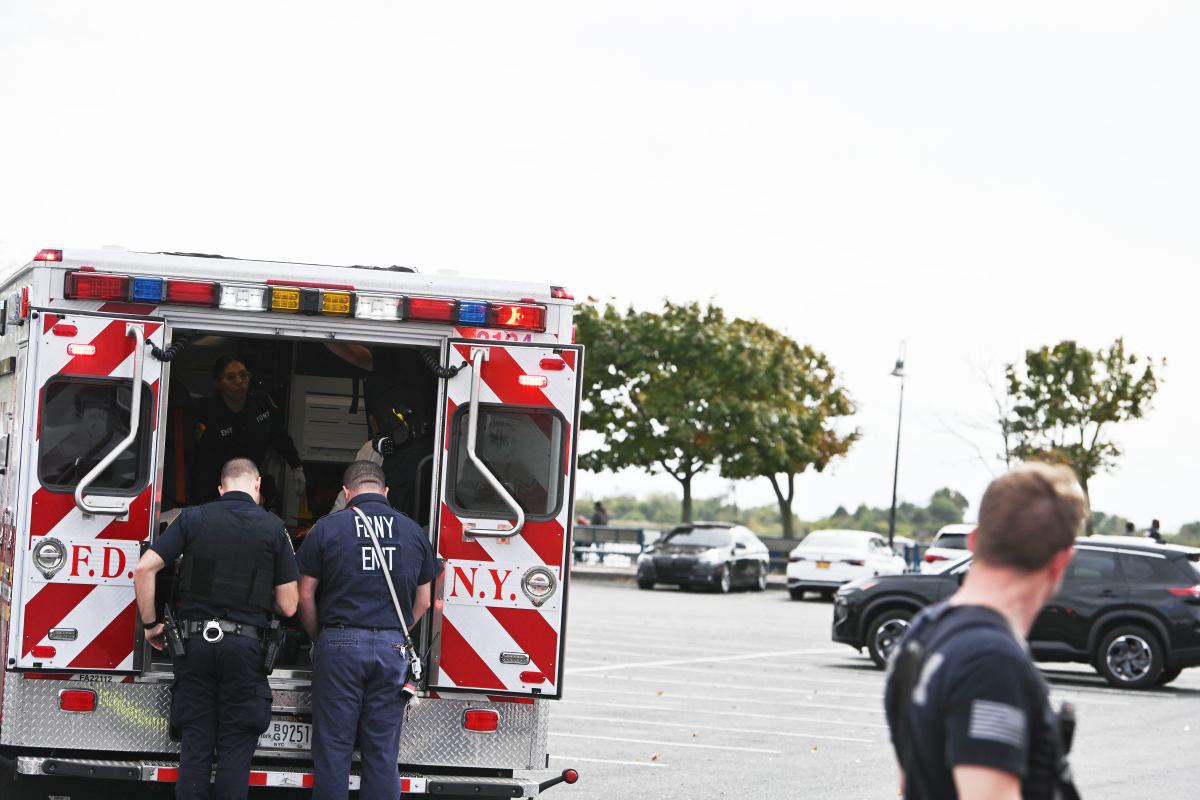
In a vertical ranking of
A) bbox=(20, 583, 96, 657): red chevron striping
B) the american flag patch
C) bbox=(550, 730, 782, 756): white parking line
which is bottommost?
bbox=(550, 730, 782, 756): white parking line

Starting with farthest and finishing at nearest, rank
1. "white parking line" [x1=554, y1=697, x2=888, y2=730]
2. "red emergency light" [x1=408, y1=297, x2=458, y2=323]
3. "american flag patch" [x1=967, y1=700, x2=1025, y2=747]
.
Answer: "white parking line" [x1=554, y1=697, x2=888, y2=730] < "red emergency light" [x1=408, y1=297, x2=458, y2=323] < "american flag patch" [x1=967, y1=700, x2=1025, y2=747]

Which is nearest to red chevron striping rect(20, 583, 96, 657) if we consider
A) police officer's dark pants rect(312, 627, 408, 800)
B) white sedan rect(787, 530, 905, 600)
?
police officer's dark pants rect(312, 627, 408, 800)

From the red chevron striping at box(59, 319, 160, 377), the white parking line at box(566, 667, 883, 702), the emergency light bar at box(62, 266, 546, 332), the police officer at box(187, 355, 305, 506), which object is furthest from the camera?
the white parking line at box(566, 667, 883, 702)

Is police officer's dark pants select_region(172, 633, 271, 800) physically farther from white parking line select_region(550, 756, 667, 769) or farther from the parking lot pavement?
white parking line select_region(550, 756, 667, 769)

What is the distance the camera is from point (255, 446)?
29.4ft

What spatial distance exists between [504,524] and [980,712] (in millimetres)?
4712

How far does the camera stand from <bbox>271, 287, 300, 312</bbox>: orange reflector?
743 centimetres

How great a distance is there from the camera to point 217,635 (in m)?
7.09

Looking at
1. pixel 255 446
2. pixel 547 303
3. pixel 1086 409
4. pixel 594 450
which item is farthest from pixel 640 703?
pixel 1086 409

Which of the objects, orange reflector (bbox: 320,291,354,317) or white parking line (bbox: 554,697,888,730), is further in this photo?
white parking line (bbox: 554,697,888,730)

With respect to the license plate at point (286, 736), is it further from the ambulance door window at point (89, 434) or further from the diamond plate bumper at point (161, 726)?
the ambulance door window at point (89, 434)

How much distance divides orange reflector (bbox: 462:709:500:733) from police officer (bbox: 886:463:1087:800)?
445 cm

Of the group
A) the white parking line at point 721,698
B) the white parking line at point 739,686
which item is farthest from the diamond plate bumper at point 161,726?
the white parking line at point 739,686

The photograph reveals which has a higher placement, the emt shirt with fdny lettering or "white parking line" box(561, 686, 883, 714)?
the emt shirt with fdny lettering
